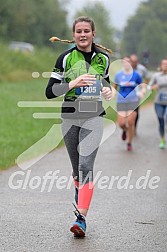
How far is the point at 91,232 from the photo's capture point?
275 inches

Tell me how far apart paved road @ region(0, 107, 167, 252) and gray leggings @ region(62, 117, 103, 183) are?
2.04 ft

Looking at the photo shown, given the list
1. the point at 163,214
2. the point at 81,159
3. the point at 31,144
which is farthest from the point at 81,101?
the point at 31,144

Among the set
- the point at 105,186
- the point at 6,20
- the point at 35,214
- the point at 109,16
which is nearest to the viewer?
the point at 35,214

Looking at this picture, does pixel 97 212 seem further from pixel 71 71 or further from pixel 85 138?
pixel 71 71

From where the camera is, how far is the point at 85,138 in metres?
6.90

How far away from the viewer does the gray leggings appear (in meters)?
6.88

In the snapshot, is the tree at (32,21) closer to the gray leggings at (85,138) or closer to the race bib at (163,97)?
the race bib at (163,97)

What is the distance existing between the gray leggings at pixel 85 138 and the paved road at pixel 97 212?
0.62 m

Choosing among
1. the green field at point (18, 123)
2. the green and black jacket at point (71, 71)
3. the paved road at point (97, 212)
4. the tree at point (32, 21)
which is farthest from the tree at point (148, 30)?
the green and black jacket at point (71, 71)

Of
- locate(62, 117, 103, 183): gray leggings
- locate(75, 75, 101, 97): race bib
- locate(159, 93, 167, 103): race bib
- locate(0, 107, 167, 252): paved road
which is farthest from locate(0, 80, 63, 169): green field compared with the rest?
locate(75, 75, 101, 97): race bib

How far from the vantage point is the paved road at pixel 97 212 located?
21.3 feet

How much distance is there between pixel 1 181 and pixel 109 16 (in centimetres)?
12352

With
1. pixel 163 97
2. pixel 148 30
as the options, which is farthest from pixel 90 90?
pixel 148 30

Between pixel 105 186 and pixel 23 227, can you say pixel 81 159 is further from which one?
pixel 105 186
